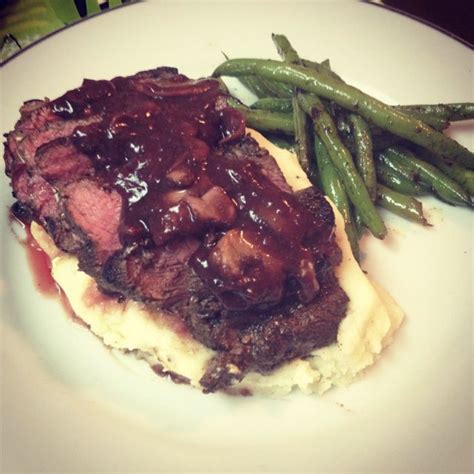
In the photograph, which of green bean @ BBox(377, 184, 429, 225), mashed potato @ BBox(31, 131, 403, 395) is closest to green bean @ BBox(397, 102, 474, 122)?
green bean @ BBox(377, 184, 429, 225)

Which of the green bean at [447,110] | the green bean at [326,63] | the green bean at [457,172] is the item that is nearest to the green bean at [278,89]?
the green bean at [326,63]

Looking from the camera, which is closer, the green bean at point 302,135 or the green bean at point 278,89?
the green bean at point 302,135

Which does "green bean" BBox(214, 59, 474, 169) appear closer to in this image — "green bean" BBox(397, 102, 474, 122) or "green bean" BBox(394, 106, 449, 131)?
"green bean" BBox(394, 106, 449, 131)

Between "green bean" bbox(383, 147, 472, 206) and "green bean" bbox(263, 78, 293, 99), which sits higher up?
"green bean" bbox(263, 78, 293, 99)

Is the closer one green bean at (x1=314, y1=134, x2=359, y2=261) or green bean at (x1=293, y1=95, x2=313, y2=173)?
green bean at (x1=314, y1=134, x2=359, y2=261)

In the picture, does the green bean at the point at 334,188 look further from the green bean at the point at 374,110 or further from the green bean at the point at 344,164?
the green bean at the point at 374,110

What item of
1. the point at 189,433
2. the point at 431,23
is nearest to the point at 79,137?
the point at 189,433

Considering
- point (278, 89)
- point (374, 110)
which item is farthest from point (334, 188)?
point (278, 89)
